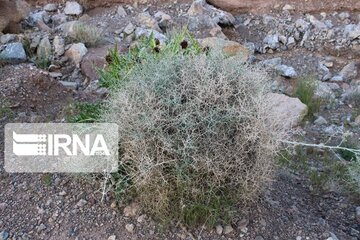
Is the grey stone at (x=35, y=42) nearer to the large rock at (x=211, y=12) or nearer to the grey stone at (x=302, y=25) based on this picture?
the large rock at (x=211, y=12)

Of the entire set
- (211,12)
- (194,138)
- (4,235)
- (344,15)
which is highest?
(194,138)

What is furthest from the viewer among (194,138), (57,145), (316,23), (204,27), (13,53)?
(316,23)

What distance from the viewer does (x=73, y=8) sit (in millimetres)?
5816

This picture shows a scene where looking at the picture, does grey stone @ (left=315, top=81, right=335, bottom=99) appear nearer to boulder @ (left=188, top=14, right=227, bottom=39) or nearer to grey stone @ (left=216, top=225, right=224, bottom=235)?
boulder @ (left=188, top=14, right=227, bottom=39)

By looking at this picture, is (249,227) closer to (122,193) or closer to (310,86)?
(122,193)

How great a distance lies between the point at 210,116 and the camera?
2.12 meters

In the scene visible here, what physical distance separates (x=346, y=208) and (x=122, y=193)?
137 centimetres

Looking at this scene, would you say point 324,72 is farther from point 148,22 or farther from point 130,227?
point 130,227

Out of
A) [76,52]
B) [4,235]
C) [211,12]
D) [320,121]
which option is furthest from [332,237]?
[211,12]

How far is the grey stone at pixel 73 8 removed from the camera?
5.79m

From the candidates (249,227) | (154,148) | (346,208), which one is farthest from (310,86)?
(154,148)

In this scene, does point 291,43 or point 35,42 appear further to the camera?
point 291,43

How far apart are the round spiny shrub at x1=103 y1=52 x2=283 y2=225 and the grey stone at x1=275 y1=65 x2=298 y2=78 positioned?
10.0 feet

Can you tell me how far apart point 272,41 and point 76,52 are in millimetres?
2607
